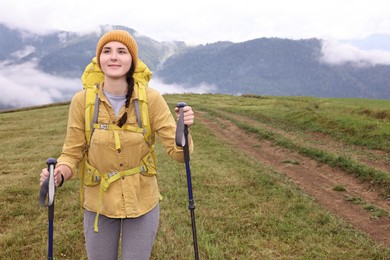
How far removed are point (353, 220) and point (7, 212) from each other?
9.49 metres

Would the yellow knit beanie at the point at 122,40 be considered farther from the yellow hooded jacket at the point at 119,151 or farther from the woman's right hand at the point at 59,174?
the woman's right hand at the point at 59,174

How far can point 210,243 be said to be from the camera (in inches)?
306

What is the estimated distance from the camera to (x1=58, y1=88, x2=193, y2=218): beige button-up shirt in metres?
4.03

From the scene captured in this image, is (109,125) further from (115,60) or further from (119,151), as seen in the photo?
(115,60)

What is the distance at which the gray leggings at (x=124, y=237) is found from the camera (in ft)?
13.8

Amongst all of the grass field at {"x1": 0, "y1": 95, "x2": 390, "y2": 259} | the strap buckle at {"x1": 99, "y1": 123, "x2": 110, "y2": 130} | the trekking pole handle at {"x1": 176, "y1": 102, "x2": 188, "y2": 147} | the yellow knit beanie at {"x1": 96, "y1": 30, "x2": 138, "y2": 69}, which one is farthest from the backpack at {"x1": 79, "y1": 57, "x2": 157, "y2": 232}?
A: the grass field at {"x1": 0, "y1": 95, "x2": 390, "y2": 259}

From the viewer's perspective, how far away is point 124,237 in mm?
4230

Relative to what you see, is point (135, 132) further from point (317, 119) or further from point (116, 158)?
point (317, 119)

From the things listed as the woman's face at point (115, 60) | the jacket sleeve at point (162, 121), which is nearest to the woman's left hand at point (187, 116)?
the jacket sleeve at point (162, 121)

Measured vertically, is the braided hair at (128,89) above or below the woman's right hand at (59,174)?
above

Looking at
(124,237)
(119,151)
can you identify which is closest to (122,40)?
(119,151)

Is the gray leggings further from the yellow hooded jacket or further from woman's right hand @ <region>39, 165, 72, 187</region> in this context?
woman's right hand @ <region>39, 165, 72, 187</region>

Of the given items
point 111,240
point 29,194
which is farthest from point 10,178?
point 111,240

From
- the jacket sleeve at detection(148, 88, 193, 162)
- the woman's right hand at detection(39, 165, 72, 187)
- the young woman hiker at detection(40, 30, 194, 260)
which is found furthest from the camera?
the jacket sleeve at detection(148, 88, 193, 162)
